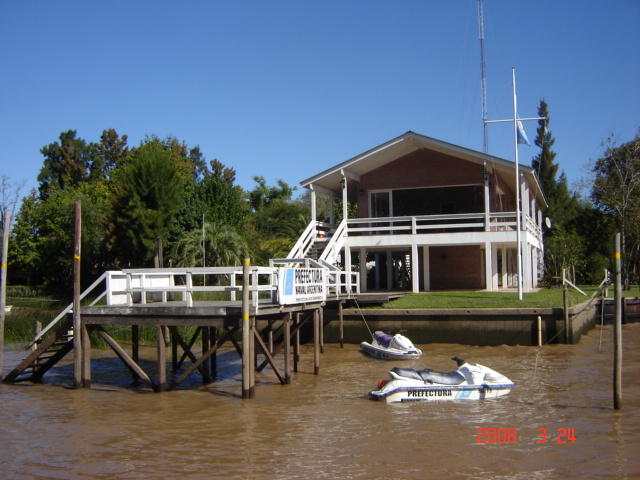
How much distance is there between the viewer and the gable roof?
2892cm

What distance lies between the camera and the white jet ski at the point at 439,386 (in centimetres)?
1467

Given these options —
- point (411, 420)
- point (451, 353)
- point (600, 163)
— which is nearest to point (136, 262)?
point (451, 353)

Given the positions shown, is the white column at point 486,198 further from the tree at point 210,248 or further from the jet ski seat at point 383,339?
the tree at point 210,248

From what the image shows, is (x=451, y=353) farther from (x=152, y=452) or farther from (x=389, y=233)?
(x=152, y=452)

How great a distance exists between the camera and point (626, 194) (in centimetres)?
4481

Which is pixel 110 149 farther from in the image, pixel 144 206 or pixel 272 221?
pixel 144 206

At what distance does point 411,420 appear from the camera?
13062mm

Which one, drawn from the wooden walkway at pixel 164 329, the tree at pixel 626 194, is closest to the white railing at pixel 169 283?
the wooden walkway at pixel 164 329

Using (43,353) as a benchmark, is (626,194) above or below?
above

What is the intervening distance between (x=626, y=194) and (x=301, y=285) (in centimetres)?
3484

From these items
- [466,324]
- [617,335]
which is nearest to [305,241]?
[466,324]

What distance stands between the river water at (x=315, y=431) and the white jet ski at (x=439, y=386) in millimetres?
255

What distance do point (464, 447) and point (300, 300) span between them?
270 inches

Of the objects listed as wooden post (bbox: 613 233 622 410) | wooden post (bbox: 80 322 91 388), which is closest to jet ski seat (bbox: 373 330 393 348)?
wooden post (bbox: 613 233 622 410)
